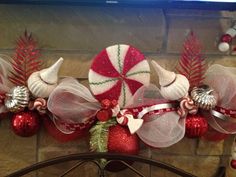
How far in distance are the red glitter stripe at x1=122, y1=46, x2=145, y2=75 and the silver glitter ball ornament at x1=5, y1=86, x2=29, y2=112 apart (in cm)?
32

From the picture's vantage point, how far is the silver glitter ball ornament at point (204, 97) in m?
1.15

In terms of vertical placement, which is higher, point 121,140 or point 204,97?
point 204,97

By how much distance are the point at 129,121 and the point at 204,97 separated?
248mm

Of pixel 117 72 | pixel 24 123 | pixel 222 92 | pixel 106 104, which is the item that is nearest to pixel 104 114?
pixel 106 104

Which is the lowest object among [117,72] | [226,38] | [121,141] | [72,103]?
[121,141]

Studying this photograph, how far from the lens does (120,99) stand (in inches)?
45.6

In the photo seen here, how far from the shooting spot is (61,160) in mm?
1116

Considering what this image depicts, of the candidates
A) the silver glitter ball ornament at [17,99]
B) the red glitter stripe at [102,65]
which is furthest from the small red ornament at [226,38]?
the silver glitter ball ornament at [17,99]

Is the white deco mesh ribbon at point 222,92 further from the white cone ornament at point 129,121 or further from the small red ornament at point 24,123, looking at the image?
the small red ornament at point 24,123

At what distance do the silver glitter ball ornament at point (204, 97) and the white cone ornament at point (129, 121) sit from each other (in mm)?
189

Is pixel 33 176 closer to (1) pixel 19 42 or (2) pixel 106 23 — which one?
(1) pixel 19 42

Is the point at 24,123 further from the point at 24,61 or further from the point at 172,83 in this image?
the point at 172,83

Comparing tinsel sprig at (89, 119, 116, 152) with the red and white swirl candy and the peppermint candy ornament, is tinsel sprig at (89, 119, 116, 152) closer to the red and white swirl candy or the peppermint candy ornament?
the peppermint candy ornament

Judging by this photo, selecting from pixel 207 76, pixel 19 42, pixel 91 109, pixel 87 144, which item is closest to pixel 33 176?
pixel 87 144
